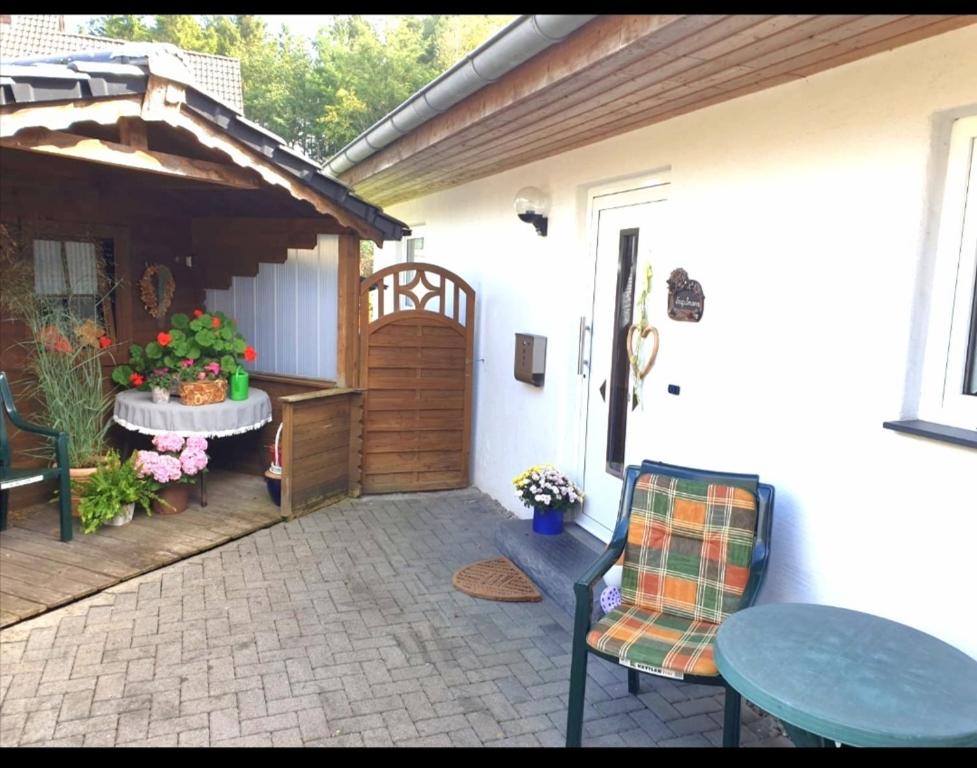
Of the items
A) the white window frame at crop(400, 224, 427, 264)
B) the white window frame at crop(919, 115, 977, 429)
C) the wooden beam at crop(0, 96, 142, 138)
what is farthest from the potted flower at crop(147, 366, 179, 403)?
the white window frame at crop(919, 115, 977, 429)

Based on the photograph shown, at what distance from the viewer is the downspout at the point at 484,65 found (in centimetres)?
277

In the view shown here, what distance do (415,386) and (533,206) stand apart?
1932 mm

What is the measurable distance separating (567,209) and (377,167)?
227 centimetres

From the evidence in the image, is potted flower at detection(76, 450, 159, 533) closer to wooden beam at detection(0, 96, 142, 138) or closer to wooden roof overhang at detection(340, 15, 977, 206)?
wooden beam at detection(0, 96, 142, 138)

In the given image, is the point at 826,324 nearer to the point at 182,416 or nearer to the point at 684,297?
the point at 684,297

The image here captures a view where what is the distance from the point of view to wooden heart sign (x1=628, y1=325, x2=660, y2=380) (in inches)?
160

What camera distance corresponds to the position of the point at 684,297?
12.4 feet

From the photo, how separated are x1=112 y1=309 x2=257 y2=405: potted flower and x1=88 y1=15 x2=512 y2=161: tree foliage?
17.7m

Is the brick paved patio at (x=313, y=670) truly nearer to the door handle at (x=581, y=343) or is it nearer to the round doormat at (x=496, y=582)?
the round doormat at (x=496, y=582)

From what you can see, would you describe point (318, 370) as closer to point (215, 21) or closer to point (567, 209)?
point (567, 209)

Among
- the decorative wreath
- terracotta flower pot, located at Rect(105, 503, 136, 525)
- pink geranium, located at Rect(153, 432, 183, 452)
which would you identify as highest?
the decorative wreath

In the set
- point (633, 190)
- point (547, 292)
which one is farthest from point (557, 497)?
Result: point (633, 190)

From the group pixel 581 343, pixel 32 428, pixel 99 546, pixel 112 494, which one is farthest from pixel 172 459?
pixel 581 343

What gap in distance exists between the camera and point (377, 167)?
6.46 meters
